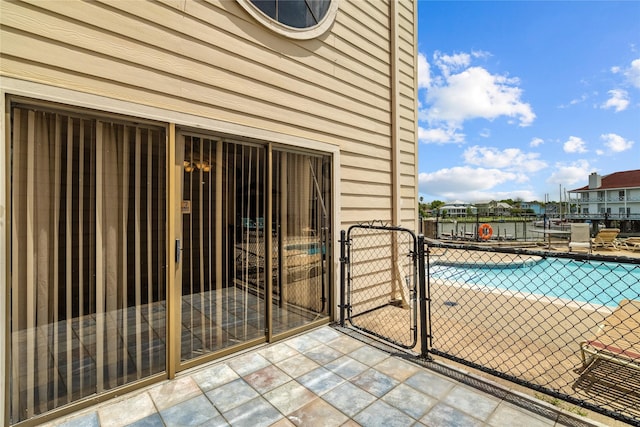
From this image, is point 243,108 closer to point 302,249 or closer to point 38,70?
point 38,70

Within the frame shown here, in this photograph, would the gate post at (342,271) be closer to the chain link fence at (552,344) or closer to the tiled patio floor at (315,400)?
the tiled patio floor at (315,400)

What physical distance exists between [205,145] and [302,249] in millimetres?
1469


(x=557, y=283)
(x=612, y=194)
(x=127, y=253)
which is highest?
(x=612, y=194)

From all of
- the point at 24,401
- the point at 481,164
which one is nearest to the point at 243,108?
the point at 24,401

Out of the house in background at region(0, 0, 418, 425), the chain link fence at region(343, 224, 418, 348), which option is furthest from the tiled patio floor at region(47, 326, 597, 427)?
the chain link fence at region(343, 224, 418, 348)

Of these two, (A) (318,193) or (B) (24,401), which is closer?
(B) (24,401)

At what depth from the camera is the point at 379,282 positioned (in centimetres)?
410

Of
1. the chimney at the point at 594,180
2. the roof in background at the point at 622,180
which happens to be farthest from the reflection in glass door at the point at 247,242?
the roof in background at the point at 622,180

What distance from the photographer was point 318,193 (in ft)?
11.0

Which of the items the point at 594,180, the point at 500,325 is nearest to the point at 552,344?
the point at 500,325

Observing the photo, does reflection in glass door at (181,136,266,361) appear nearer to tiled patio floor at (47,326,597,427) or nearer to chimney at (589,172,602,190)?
tiled patio floor at (47,326,597,427)

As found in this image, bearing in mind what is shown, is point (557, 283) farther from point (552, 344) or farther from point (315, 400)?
point (315, 400)

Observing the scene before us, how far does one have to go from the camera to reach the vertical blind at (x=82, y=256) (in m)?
1.70

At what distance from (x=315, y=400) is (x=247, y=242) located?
141 cm
